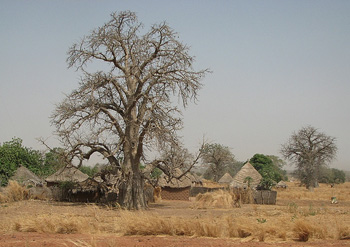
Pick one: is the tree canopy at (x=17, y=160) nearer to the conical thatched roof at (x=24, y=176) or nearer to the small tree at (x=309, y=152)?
the conical thatched roof at (x=24, y=176)

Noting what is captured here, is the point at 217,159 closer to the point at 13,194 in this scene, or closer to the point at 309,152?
the point at 309,152

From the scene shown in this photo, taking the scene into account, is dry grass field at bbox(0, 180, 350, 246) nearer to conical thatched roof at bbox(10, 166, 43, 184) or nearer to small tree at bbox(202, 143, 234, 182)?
conical thatched roof at bbox(10, 166, 43, 184)

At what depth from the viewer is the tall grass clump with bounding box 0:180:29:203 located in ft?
67.8

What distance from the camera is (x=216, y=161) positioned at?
56750 millimetres

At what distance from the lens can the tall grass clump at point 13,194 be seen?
67.8ft

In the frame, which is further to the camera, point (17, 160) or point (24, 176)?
point (17, 160)

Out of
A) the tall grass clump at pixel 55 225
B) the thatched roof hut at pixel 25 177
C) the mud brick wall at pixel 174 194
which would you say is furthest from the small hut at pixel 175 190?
the tall grass clump at pixel 55 225

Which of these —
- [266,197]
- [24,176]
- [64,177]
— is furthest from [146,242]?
[24,176]

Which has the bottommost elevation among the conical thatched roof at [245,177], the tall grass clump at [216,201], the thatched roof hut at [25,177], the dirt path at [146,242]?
the dirt path at [146,242]

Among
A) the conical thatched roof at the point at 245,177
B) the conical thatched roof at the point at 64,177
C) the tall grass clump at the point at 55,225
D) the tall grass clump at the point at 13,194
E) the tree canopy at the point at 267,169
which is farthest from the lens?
the conical thatched roof at the point at 245,177

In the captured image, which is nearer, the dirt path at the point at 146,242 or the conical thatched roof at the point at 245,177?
the dirt path at the point at 146,242

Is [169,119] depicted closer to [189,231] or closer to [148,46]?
[148,46]

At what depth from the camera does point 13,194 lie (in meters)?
21.3

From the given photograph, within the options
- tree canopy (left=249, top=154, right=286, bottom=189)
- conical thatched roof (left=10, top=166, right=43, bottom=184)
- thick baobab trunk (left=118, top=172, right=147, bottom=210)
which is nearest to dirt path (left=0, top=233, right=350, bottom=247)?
thick baobab trunk (left=118, top=172, right=147, bottom=210)
